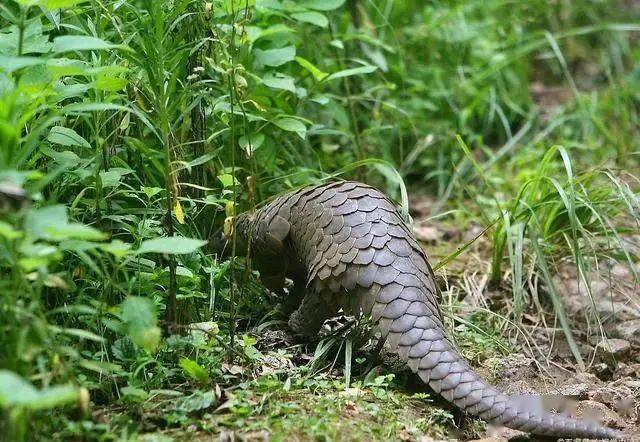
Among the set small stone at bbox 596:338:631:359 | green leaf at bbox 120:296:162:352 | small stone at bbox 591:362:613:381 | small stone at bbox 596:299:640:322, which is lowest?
small stone at bbox 591:362:613:381

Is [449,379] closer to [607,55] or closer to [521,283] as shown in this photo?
[521,283]

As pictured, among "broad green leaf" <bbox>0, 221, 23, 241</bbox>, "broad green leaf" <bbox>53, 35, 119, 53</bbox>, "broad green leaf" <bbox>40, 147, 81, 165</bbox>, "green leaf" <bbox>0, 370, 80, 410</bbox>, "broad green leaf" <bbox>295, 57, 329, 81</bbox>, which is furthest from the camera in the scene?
"broad green leaf" <bbox>295, 57, 329, 81</bbox>

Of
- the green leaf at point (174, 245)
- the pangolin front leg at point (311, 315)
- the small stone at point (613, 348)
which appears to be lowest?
the small stone at point (613, 348)

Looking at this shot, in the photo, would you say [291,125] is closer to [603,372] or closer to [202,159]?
[202,159]

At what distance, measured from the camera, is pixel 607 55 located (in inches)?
303

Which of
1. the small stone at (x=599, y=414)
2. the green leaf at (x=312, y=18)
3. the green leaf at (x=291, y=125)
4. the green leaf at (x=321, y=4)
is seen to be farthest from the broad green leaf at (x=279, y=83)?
the small stone at (x=599, y=414)

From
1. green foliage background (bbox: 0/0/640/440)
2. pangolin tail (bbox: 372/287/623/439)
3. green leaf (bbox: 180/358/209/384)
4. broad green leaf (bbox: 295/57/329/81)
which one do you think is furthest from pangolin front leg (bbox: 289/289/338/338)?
broad green leaf (bbox: 295/57/329/81)

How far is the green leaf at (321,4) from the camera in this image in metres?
4.54

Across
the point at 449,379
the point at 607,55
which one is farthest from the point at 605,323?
the point at 607,55

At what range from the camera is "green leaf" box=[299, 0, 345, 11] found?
4.54 meters

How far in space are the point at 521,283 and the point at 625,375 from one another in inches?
25.6

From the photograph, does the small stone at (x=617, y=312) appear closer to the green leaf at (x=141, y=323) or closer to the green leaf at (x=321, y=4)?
the green leaf at (x=321, y=4)

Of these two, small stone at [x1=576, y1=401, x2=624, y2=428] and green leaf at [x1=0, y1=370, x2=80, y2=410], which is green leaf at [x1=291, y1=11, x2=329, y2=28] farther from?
green leaf at [x1=0, y1=370, x2=80, y2=410]

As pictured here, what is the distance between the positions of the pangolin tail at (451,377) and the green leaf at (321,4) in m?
1.91
